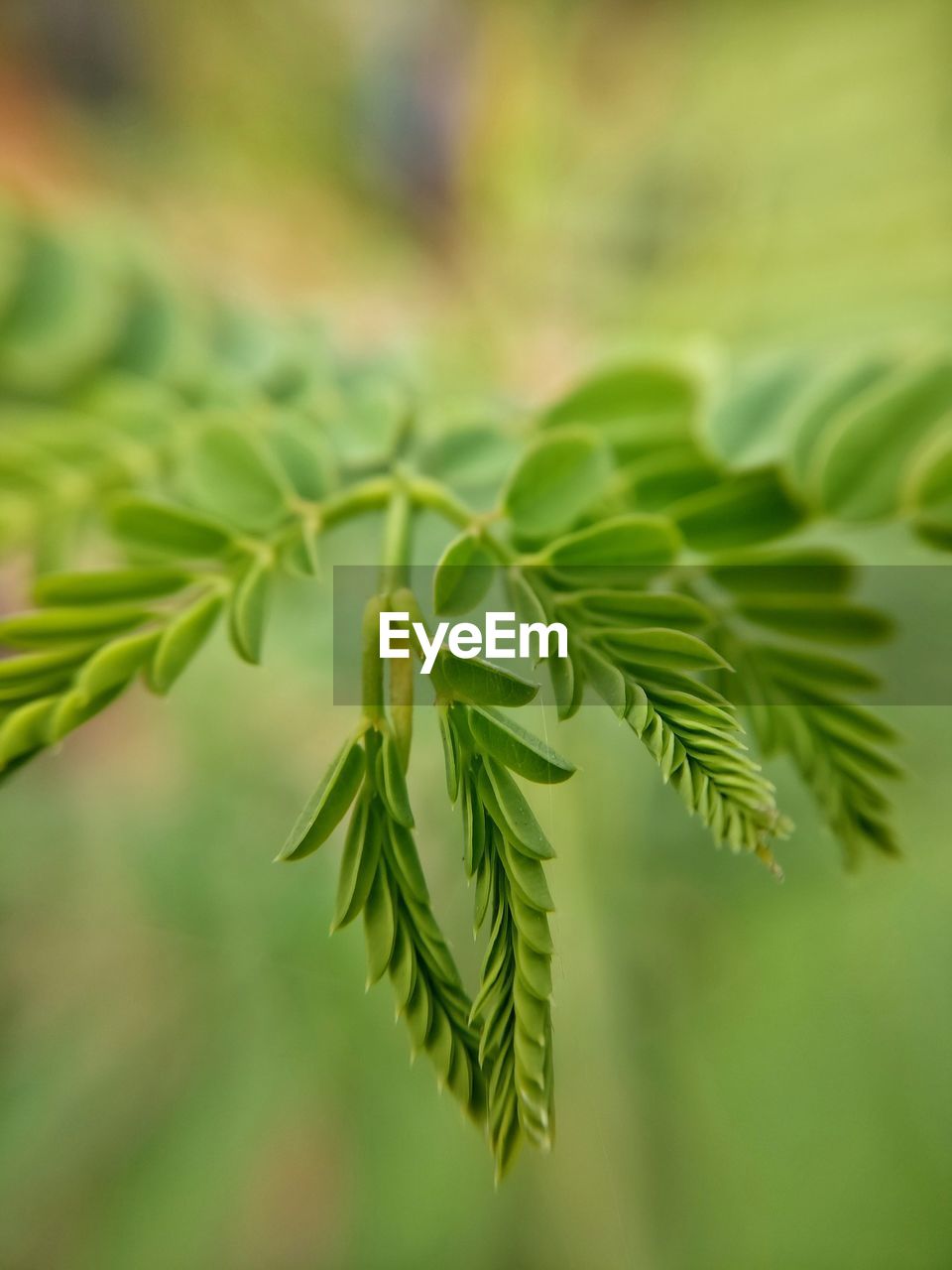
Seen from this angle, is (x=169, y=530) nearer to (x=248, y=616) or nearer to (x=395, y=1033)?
(x=248, y=616)

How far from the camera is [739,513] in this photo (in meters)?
0.25

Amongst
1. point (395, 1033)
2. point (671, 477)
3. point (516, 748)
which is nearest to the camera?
point (516, 748)

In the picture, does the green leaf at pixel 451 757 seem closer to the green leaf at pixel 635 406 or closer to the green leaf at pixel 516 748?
the green leaf at pixel 516 748

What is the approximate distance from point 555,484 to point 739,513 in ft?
0.19

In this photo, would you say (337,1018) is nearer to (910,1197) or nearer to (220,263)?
(910,1197)

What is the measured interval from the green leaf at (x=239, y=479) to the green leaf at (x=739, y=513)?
0.10 metres

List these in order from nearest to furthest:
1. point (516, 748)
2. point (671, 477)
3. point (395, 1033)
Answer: point (516, 748) < point (671, 477) < point (395, 1033)

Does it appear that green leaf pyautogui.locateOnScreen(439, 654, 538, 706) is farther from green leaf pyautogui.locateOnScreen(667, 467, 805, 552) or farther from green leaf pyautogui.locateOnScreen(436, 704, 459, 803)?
green leaf pyautogui.locateOnScreen(667, 467, 805, 552)

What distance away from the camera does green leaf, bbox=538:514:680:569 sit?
200mm

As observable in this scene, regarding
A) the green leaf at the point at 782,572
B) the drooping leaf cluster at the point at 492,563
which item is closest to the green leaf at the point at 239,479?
the drooping leaf cluster at the point at 492,563

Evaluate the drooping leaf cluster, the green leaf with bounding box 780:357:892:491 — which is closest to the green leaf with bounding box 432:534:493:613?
the drooping leaf cluster

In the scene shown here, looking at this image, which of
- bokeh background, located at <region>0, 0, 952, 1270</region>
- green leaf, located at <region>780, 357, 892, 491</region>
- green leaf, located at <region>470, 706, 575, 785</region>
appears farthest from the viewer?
bokeh background, located at <region>0, 0, 952, 1270</region>

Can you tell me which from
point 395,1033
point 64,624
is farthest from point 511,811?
point 395,1033
